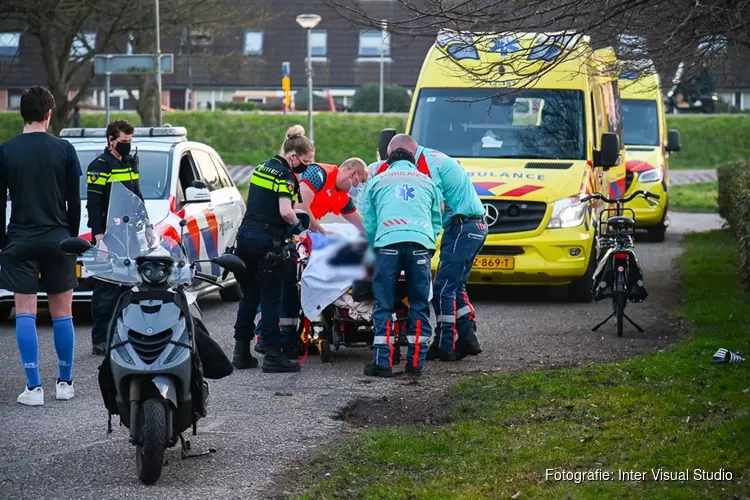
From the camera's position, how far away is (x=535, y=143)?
50.0 feet

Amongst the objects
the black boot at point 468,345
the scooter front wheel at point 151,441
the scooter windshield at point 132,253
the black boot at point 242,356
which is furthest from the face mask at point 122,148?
the scooter front wheel at point 151,441

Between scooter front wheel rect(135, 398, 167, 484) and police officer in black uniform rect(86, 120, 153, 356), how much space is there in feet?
14.4

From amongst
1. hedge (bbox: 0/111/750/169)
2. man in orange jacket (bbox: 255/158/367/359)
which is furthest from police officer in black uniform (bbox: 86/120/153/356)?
hedge (bbox: 0/111/750/169)

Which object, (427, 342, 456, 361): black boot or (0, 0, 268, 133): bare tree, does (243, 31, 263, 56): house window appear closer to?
(0, 0, 268, 133): bare tree

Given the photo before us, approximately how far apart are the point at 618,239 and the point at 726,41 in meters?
2.03

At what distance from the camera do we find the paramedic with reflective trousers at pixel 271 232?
1002 centimetres

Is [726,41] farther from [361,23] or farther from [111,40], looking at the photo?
[111,40]

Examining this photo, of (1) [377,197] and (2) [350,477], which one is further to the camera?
(1) [377,197]

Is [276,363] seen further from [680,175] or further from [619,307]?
[680,175]

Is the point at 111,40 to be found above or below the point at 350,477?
above

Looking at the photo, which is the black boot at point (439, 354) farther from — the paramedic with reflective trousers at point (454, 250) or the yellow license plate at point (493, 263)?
the yellow license plate at point (493, 263)

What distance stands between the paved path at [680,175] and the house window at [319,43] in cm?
1923

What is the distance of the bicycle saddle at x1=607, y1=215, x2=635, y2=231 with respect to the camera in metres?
12.3

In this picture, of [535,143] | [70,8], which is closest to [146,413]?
[535,143]
